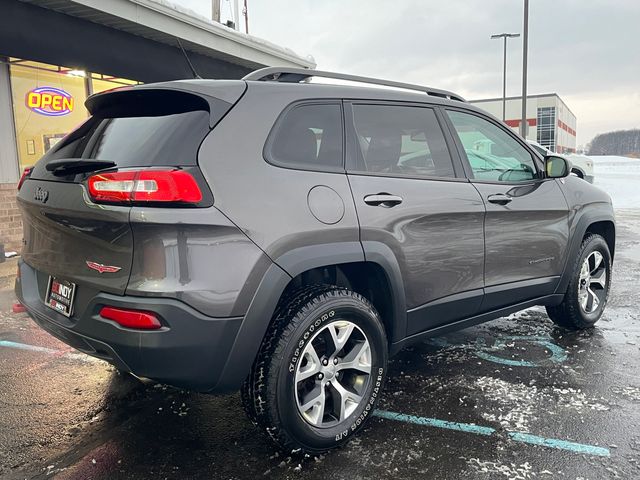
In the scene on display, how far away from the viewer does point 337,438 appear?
2.68 metres

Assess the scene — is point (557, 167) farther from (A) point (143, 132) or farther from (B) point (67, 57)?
(B) point (67, 57)

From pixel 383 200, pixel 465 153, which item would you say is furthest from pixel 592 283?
pixel 383 200

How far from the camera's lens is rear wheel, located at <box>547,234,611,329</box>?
14.2ft

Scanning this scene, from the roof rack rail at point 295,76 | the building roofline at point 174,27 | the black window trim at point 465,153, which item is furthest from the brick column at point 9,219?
the black window trim at point 465,153

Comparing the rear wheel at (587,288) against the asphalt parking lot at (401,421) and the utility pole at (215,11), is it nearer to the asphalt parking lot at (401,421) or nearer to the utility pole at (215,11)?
the asphalt parking lot at (401,421)

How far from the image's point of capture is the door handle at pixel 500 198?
3508 mm

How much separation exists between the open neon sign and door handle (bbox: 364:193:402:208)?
8.40 meters

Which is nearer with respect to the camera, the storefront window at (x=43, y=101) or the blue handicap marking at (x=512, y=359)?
the blue handicap marking at (x=512, y=359)

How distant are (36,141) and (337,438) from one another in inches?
342

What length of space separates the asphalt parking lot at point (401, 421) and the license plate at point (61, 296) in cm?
76

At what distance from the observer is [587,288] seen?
453cm

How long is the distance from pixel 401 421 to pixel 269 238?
1398 mm

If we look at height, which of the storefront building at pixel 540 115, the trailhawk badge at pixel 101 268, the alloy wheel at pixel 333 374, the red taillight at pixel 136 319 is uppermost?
the storefront building at pixel 540 115

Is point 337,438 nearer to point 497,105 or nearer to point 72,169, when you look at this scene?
point 72,169
